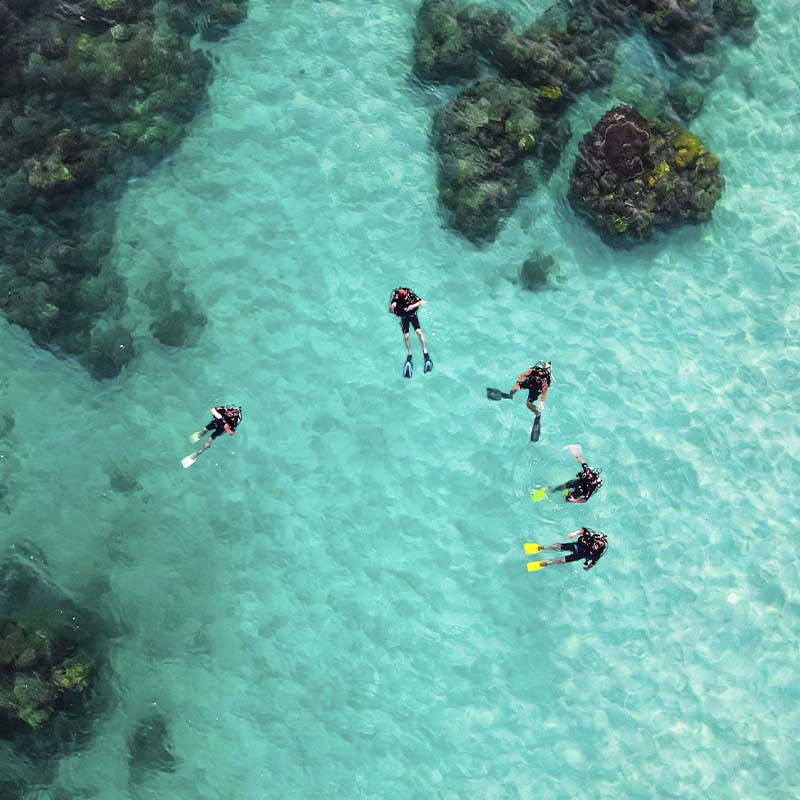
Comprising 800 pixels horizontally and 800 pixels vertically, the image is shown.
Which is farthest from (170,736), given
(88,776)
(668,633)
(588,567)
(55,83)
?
(55,83)

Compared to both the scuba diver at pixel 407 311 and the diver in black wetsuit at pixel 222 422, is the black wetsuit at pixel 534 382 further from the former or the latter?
the diver in black wetsuit at pixel 222 422

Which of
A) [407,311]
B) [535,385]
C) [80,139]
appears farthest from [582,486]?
[80,139]

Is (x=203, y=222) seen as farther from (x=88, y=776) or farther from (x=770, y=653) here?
(x=770, y=653)

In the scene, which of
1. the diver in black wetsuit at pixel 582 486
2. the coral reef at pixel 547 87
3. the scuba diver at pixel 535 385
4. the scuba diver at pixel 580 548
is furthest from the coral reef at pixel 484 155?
the scuba diver at pixel 580 548

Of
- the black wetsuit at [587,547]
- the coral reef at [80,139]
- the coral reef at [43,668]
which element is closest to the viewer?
the coral reef at [43,668]

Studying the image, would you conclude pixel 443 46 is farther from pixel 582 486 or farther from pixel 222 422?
pixel 582 486

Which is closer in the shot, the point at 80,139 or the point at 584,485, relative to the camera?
the point at 584,485

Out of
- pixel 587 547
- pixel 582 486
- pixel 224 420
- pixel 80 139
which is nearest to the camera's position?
pixel 587 547

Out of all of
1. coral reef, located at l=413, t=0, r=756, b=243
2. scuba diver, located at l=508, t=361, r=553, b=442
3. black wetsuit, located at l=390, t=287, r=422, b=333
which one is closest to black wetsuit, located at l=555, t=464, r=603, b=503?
scuba diver, located at l=508, t=361, r=553, b=442
